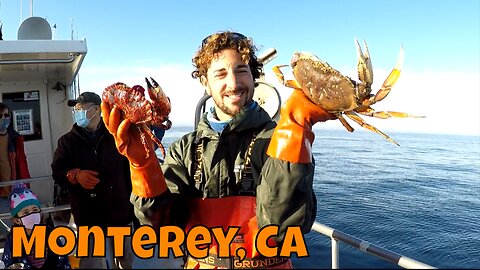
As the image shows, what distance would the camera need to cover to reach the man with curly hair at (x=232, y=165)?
5.31 ft

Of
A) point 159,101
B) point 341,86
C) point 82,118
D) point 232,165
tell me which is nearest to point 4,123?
point 82,118

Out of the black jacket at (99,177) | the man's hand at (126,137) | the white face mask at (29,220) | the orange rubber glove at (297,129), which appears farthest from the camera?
the black jacket at (99,177)

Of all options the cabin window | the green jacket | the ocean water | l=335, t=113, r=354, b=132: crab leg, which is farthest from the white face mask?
the ocean water

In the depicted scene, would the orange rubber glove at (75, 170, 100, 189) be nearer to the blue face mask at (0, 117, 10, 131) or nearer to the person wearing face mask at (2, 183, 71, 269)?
the person wearing face mask at (2, 183, 71, 269)

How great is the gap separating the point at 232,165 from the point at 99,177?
284 centimetres

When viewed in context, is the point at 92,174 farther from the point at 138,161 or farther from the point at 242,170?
the point at 242,170

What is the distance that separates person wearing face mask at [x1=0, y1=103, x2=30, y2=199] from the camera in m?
5.88

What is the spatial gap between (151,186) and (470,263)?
67.2 feet

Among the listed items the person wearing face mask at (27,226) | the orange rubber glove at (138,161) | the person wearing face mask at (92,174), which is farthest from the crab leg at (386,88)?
the person wearing face mask at (92,174)

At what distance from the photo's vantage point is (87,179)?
4.08 metres

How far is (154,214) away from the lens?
1856 mm

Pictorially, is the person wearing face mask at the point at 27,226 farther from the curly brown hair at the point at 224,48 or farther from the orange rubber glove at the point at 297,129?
the orange rubber glove at the point at 297,129

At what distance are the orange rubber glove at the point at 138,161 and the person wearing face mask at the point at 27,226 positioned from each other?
1640 mm

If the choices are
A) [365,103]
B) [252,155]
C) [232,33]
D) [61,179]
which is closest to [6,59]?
[61,179]
